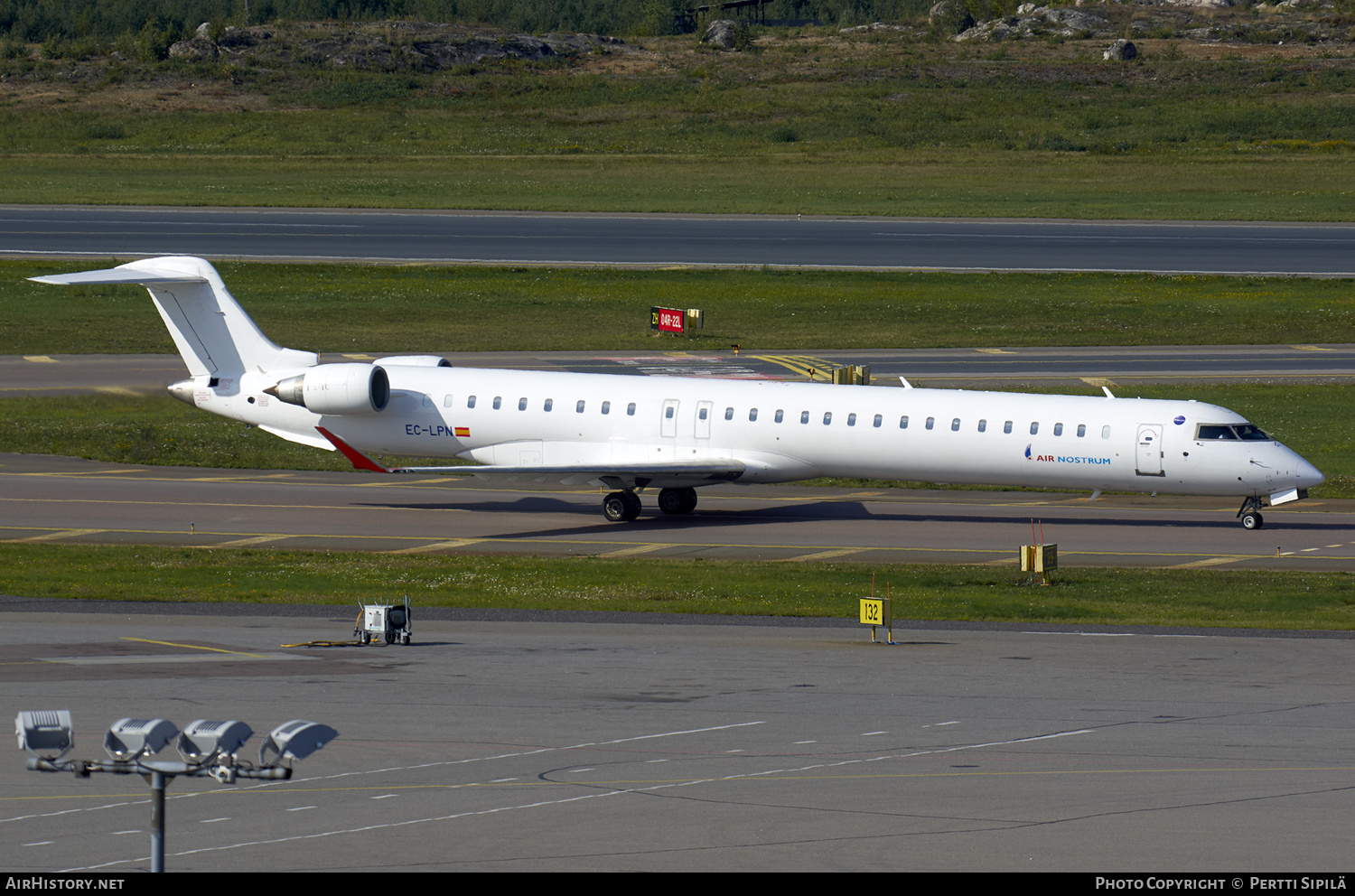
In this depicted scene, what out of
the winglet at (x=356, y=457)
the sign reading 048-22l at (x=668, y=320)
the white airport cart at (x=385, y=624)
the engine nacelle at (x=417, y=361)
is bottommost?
the white airport cart at (x=385, y=624)

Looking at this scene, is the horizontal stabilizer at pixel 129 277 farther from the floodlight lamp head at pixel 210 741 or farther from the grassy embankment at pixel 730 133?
the grassy embankment at pixel 730 133

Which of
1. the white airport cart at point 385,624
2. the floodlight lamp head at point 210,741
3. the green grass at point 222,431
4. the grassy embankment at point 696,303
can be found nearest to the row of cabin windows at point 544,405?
the green grass at point 222,431

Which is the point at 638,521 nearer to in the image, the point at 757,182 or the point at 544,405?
the point at 544,405

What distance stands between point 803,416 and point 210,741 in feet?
99.2

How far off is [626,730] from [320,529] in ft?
63.8

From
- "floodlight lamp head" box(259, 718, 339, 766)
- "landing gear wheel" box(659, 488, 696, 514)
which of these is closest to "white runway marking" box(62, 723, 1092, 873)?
"floodlight lamp head" box(259, 718, 339, 766)

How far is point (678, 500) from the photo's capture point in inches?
1679

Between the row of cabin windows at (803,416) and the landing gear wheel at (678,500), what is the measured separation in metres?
1.94

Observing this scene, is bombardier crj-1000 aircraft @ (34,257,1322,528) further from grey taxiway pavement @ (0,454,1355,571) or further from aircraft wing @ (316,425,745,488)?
grey taxiway pavement @ (0,454,1355,571)

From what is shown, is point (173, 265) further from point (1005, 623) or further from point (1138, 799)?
point (1138, 799)

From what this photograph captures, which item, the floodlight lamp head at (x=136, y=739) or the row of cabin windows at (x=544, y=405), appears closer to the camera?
the floodlight lamp head at (x=136, y=739)

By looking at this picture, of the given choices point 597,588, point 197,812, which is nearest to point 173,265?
point 597,588

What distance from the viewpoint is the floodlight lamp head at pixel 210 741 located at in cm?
1195
